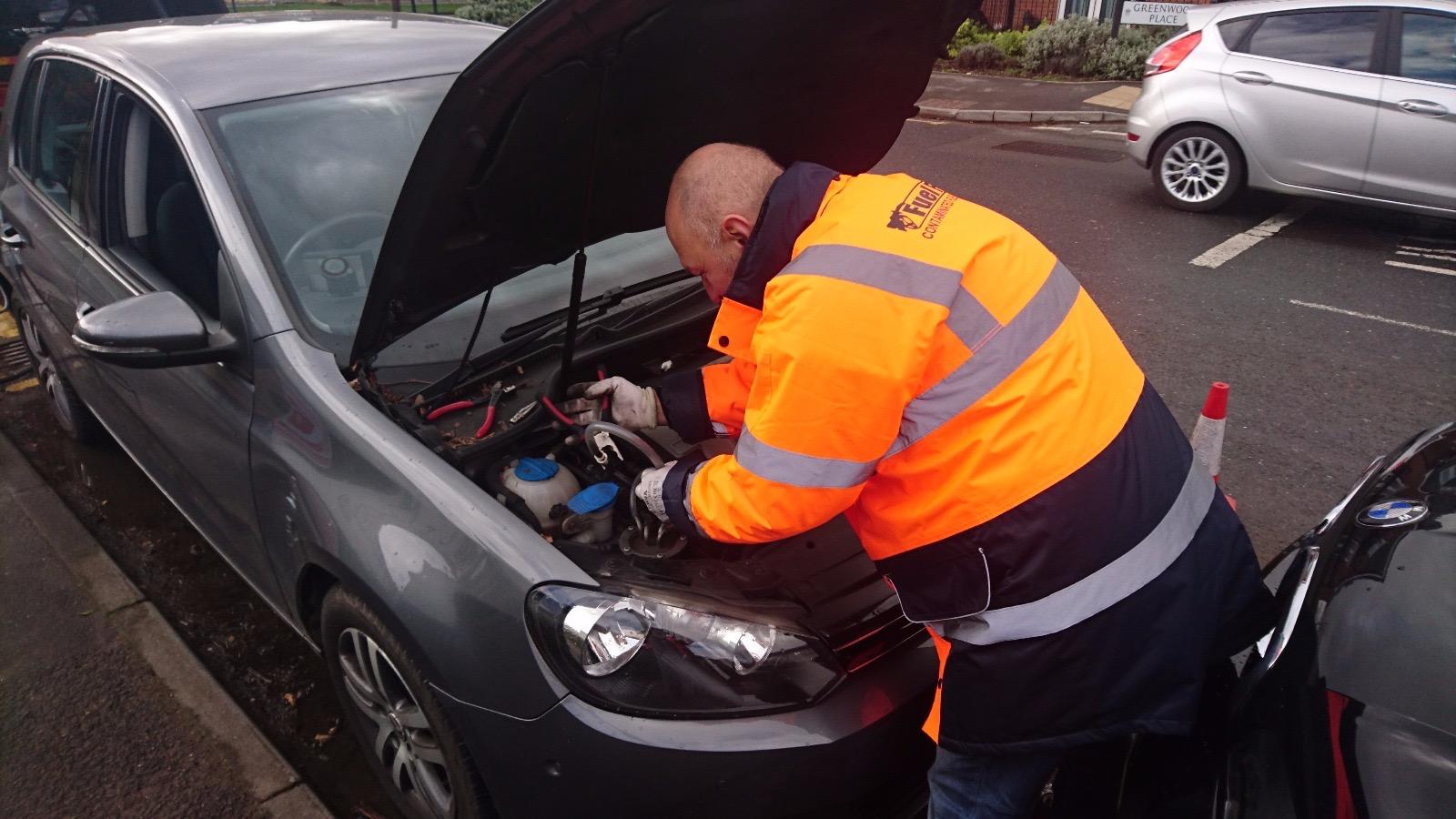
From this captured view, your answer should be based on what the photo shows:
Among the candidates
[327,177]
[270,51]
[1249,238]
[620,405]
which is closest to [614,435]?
[620,405]

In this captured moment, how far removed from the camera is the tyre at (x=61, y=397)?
417 centimetres

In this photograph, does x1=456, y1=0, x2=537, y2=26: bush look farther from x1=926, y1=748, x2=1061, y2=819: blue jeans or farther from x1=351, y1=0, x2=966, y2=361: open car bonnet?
x1=926, y1=748, x2=1061, y2=819: blue jeans

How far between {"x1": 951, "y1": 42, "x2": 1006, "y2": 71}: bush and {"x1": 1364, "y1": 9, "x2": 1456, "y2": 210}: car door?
26.6 ft

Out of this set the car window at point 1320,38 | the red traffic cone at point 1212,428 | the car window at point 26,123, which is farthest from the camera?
the car window at point 1320,38

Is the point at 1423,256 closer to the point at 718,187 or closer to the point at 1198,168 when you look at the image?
the point at 1198,168

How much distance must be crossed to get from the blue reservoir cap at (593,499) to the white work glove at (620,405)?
24cm

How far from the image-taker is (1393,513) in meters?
1.79

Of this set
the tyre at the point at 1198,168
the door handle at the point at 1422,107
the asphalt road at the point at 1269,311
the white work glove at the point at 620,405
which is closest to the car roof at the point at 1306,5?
the door handle at the point at 1422,107

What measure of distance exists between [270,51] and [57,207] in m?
1.16

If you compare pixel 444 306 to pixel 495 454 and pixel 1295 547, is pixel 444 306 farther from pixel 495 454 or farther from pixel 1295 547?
pixel 1295 547

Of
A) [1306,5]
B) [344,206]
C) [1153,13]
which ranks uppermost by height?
[1153,13]

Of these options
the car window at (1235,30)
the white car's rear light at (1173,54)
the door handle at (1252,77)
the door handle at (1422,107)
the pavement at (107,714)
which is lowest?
the pavement at (107,714)

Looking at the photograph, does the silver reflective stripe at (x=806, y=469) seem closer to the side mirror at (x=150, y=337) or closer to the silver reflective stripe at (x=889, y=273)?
the silver reflective stripe at (x=889, y=273)

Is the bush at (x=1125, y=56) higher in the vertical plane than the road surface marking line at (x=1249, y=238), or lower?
higher
